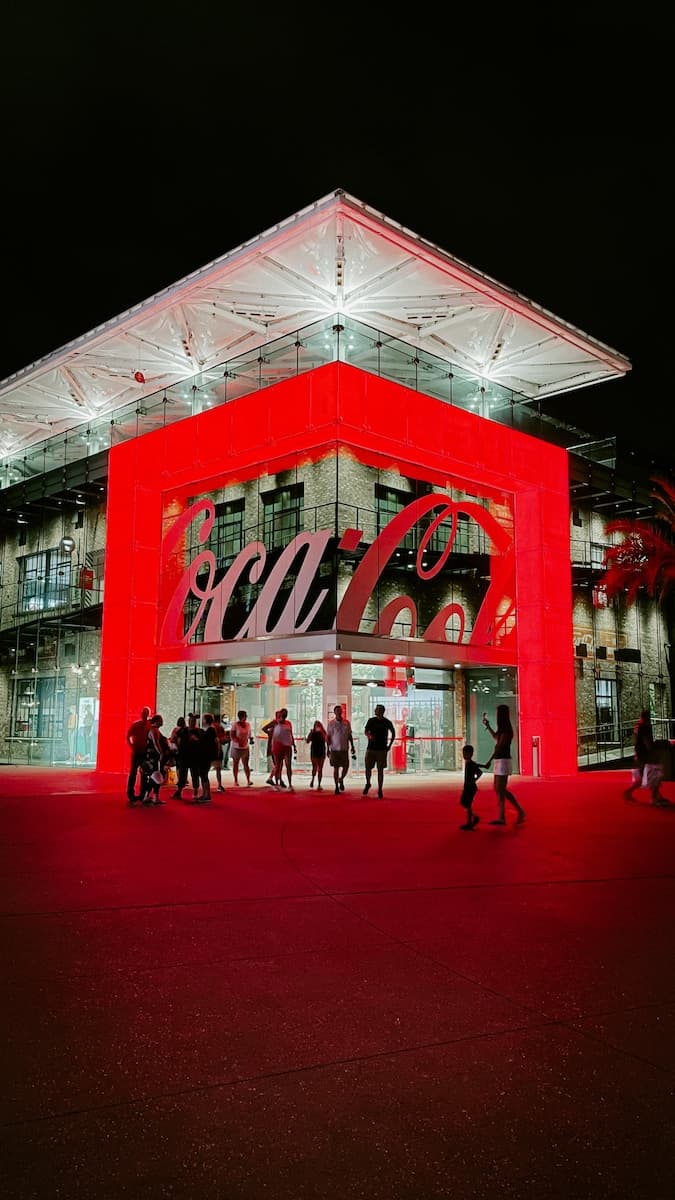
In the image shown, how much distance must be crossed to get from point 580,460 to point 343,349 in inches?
435

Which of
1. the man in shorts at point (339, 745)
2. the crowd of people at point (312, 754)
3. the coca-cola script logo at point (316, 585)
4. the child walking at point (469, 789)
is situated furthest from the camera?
the coca-cola script logo at point (316, 585)

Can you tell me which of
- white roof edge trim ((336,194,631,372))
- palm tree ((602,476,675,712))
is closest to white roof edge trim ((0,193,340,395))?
white roof edge trim ((336,194,631,372))

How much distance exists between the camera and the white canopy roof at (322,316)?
18.7 meters

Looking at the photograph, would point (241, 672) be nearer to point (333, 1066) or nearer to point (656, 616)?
point (656, 616)

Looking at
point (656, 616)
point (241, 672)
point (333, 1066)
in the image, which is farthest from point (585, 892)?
point (656, 616)

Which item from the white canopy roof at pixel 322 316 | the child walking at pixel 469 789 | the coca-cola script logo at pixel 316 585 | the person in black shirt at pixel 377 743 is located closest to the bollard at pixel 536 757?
the coca-cola script logo at pixel 316 585

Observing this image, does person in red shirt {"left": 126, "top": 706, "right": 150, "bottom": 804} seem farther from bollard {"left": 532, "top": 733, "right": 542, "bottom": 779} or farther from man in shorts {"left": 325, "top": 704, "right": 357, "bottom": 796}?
bollard {"left": 532, "top": 733, "right": 542, "bottom": 779}

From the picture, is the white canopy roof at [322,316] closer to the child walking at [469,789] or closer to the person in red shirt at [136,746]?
the person in red shirt at [136,746]

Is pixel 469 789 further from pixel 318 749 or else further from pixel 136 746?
pixel 318 749

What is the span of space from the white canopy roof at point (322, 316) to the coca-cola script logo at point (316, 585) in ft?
13.5

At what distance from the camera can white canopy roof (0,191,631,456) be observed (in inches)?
736

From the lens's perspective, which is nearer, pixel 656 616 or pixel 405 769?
pixel 405 769

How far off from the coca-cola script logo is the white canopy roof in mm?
4127

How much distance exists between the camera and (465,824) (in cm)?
1200
